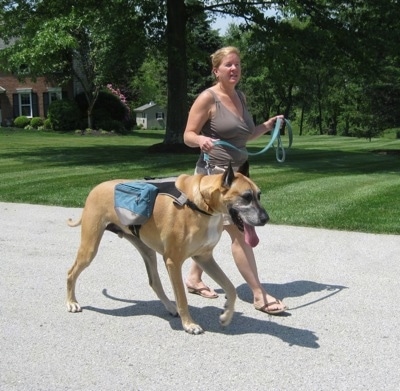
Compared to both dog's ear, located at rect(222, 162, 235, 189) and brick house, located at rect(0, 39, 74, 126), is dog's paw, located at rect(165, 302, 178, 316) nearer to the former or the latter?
dog's ear, located at rect(222, 162, 235, 189)

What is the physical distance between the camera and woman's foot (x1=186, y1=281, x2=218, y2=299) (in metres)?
5.33

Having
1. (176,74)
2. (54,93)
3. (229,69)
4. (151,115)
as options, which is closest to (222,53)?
(229,69)

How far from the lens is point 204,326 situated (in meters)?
4.56

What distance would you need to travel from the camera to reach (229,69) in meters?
4.74

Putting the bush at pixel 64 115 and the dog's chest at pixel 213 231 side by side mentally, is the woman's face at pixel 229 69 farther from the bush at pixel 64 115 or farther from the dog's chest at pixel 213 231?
the bush at pixel 64 115

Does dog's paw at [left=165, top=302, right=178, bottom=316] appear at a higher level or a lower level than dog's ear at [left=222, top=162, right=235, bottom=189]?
lower

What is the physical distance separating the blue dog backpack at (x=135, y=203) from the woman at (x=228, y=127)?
0.57 meters

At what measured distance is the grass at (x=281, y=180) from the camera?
8.99 meters

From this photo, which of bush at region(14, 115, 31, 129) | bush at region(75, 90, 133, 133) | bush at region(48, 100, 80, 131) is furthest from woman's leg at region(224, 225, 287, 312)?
bush at region(14, 115, 31, 129)

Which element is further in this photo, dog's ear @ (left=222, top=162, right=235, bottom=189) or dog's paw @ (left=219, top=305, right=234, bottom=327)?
dog's paw @ (left=219, top=305, right=234, bottom=327)

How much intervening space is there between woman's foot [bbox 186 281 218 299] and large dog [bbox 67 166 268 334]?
22.2 inches

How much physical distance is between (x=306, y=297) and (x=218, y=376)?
1898mm

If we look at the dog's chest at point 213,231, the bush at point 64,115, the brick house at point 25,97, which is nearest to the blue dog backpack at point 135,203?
the dog's chest at point 213,231

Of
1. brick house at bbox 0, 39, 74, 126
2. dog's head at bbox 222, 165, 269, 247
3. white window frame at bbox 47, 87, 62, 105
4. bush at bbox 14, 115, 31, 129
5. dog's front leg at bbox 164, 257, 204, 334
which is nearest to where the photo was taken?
dog's head at bbox 222, 165, 269, 247
